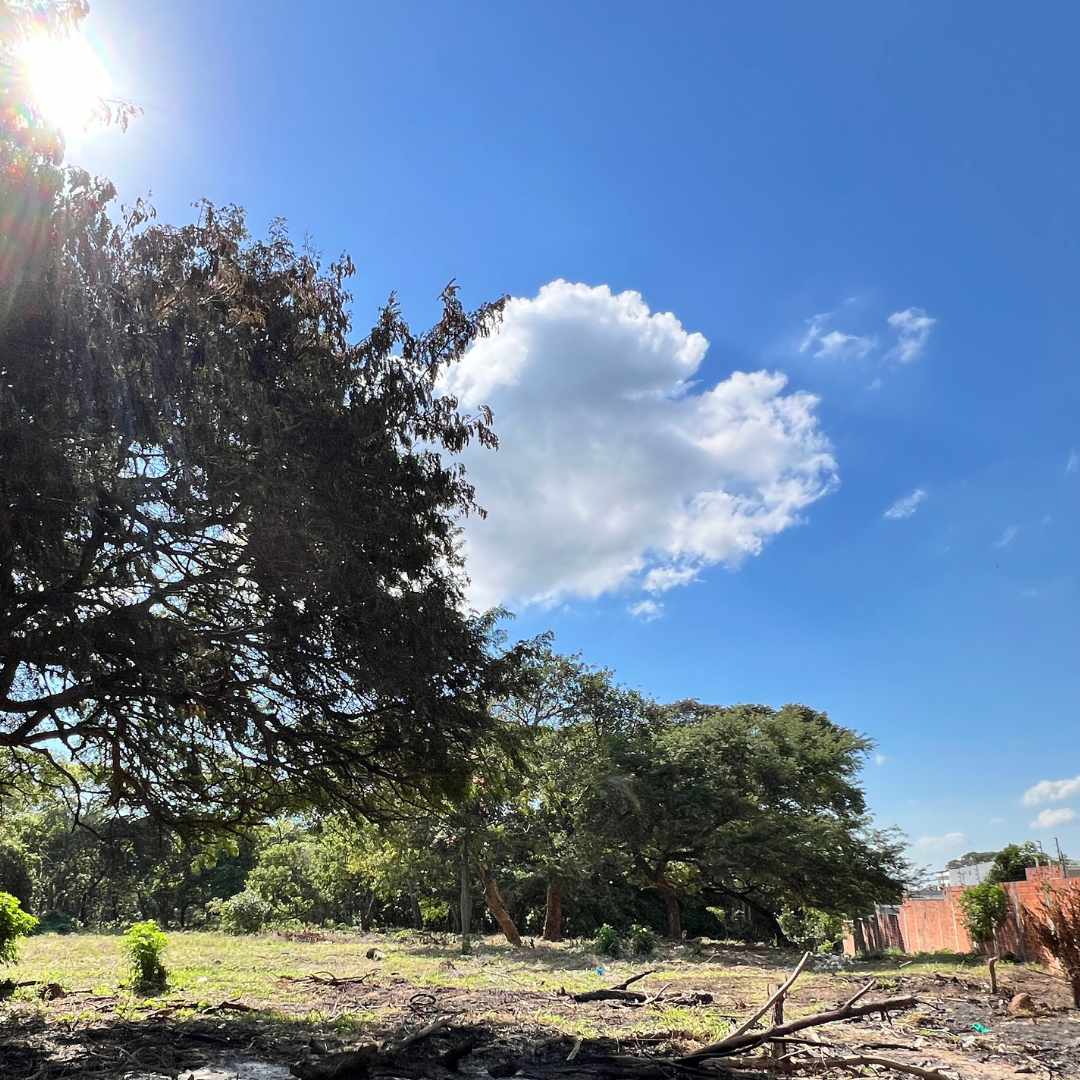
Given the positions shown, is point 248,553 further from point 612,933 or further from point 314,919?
point 314,919

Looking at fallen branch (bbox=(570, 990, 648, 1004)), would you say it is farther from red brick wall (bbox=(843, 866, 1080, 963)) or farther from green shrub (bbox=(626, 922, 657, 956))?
green shrub (bbox=(626, 922, 657, 956))

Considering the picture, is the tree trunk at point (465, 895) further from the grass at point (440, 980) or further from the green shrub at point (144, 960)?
the green shrub at point (144, 960)

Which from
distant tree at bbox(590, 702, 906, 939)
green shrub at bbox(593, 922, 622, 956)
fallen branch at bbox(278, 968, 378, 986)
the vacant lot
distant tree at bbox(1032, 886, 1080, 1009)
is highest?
distant tree at bbox(590, 702, 906, 939)

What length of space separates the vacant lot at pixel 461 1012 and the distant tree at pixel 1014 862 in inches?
137

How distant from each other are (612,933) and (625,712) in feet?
20.5

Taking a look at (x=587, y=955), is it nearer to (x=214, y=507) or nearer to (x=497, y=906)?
(x=497, y=906)

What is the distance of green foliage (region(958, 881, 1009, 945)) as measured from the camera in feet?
54.4

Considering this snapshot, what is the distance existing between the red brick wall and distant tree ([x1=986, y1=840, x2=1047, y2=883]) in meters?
0.97

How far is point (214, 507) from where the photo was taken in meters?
6.09

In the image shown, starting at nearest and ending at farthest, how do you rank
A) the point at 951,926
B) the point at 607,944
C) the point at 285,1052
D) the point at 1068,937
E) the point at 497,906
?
the point at 285,1052
the point at 1068,937
the point at 607,944
the point at 497,906
the point at 951,926

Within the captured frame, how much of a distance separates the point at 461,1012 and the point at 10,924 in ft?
18.9

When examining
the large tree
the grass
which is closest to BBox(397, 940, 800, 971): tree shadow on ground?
the grass

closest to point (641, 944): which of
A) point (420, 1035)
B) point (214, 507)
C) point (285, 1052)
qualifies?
point (420, 1035)

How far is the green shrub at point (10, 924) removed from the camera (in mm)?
Answer: 9867
